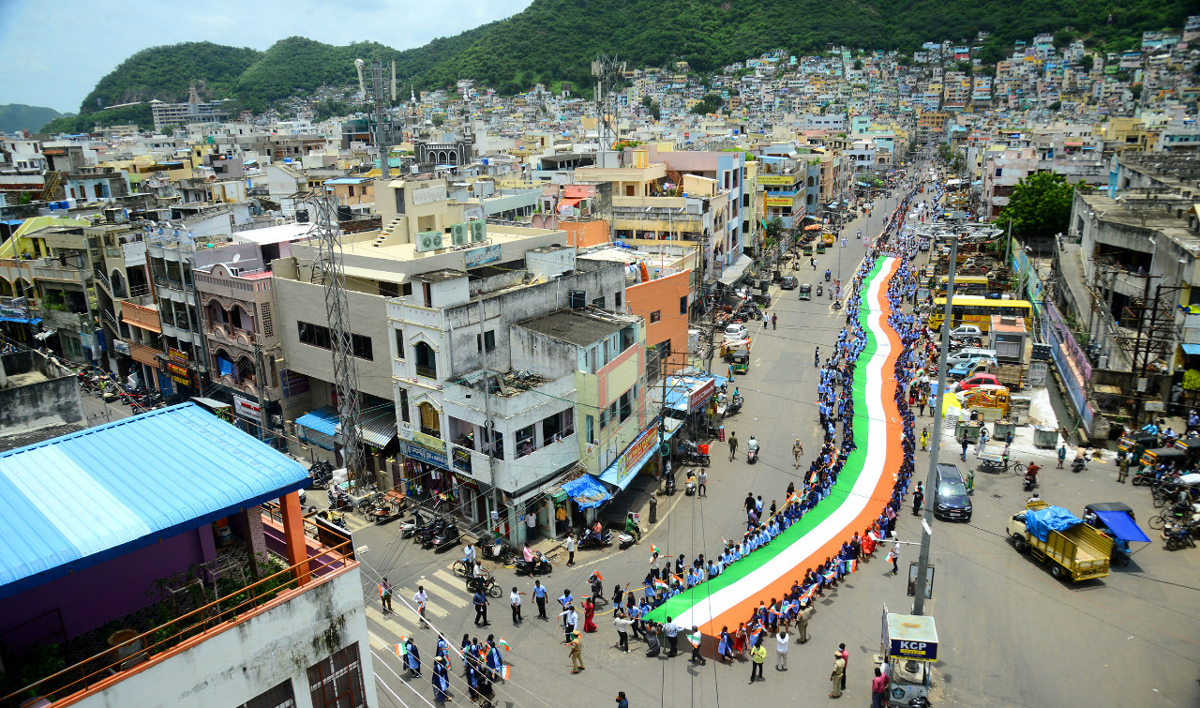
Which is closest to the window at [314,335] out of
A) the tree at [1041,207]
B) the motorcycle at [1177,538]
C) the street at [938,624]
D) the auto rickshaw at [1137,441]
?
the street at [938,624]

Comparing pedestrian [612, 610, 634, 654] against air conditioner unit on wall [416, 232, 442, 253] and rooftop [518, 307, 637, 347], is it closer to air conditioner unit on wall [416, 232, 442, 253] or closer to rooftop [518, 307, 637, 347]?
rooftop [518, 307, 637, 347]

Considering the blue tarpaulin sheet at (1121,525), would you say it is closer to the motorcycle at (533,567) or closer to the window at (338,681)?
the motorcycle at (533,567)

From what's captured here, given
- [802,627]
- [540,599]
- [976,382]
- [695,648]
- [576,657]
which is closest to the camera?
[576,657]

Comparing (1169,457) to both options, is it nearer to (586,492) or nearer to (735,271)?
(586,492)

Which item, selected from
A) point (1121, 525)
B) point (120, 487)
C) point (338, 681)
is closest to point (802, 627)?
point (1121, 525)

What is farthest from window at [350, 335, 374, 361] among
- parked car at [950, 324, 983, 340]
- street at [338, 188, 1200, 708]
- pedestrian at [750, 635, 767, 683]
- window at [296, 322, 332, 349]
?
parked car at [950, 324, 983, 340]

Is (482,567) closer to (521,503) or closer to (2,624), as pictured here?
(521,503)

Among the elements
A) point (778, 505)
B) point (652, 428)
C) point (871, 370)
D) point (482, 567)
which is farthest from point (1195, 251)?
point (482, 567)
